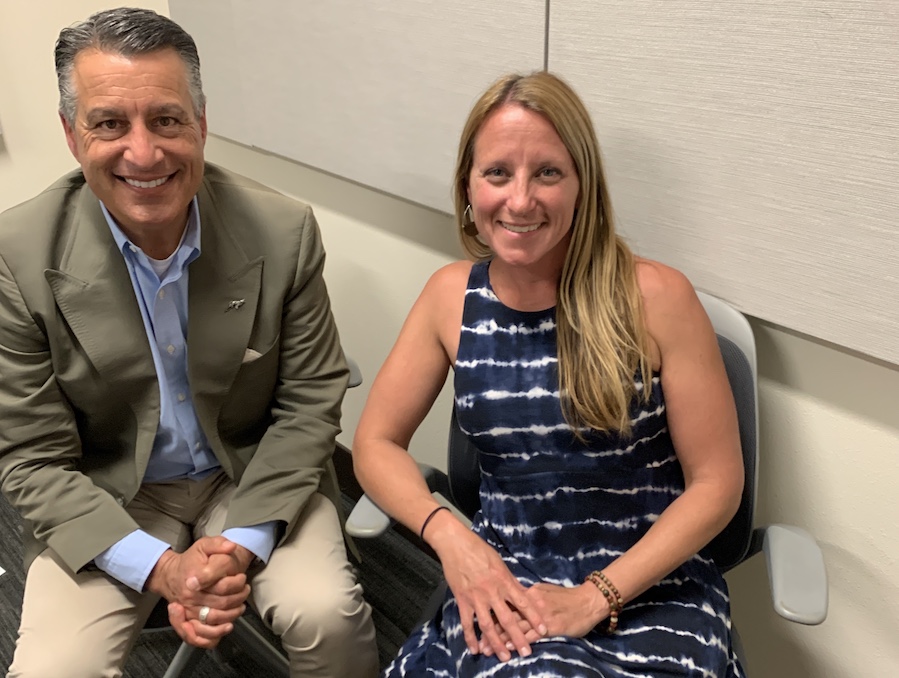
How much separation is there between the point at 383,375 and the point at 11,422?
0.68 m

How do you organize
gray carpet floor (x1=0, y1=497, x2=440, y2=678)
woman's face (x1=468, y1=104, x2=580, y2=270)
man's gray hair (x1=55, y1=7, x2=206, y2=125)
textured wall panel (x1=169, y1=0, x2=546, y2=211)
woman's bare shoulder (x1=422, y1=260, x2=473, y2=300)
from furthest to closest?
gray carpet floor (x1=0, y1=497, x2=440, y2=678) → textured wall panel (x1=169, y1=0, x2=546, y2=211) → woman's bare shoulder (x1=422, y1=260, x2=473, y2=300) → man's gray hair (x1=55, y1=7, x2=206, y2=125) → woman's face (x1=468, y1=104, x2=580, y2=270)

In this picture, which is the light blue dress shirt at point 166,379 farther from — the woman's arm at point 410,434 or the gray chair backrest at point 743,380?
the gray chair backrest at point 743,380

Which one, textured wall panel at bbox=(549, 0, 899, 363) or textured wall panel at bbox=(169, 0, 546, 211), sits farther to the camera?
textured wall panel at bbox=(169, 0, 546, 211)

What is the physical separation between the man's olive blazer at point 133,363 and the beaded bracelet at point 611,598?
610 mm

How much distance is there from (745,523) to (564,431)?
0.36m

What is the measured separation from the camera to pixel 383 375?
1.45 m

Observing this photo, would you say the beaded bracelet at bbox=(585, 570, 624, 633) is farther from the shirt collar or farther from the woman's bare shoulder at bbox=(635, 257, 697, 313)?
the shirt collar

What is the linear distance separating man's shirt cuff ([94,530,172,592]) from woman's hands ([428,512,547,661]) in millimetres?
518

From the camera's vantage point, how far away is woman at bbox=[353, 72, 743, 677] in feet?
3.93

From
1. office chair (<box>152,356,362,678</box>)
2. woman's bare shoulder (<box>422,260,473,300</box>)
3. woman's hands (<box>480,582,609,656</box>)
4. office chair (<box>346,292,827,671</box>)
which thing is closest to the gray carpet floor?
office chair (<box>152,356,362,678</box>)

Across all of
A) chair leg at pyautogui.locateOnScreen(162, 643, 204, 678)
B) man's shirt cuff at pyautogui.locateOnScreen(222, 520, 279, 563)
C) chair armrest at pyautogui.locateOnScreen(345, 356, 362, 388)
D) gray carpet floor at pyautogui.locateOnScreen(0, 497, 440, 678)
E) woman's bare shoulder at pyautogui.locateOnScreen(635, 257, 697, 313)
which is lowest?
gray carpet floor at pyautogui.locateOnScreen(0, 497, 440, 678)

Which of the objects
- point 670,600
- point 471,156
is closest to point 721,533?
point 670,600

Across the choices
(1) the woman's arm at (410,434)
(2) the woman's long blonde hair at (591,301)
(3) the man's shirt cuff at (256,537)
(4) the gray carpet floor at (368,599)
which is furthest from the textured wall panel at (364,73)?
(4) the gray carpet floor at (368,599)

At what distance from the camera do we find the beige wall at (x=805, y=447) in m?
1.29
